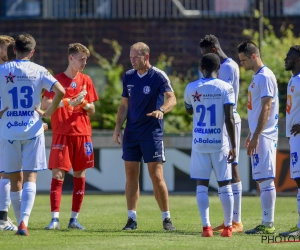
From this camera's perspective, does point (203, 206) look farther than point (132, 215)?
No

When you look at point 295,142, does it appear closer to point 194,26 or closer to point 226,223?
point 226,223

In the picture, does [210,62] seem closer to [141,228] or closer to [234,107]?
[234,107]

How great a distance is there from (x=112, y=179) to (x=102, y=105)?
3.03 meters

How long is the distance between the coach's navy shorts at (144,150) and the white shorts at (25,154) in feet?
4.95

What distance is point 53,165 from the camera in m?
11.0

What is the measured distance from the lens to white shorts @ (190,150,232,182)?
948 cm

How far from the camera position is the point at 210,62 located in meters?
9.53

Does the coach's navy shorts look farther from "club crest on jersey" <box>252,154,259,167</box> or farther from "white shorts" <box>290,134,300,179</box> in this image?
"white shorts" <box>290,134,300,179</box>

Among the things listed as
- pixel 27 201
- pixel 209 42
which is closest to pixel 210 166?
pixel 209 42

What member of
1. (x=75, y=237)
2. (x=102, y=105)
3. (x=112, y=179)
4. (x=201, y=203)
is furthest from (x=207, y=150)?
(x=102, y=105)

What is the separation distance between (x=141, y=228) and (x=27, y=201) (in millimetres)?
1916

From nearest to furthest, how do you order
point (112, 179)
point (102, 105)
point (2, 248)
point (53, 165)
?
point (2, 248) → point (53, 165) → point (112, 179) → point (102, 105)

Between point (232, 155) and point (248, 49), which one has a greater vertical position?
point (248, 49)

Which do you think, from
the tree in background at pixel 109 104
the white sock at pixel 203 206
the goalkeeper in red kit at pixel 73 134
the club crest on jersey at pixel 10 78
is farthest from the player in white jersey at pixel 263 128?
the tree in background at pixel 109 104
